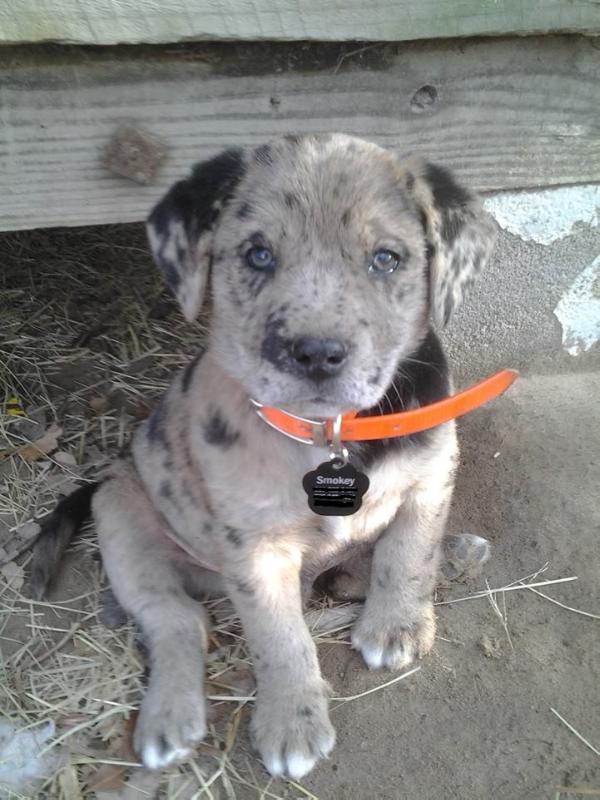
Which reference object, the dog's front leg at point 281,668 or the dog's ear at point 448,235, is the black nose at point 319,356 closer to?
the dog's ear at point 448,235

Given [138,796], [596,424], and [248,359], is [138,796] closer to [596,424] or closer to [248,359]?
[248,359]

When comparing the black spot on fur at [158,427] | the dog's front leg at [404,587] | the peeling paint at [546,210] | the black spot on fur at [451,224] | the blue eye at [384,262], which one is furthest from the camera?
the peeling paint at [546,210]

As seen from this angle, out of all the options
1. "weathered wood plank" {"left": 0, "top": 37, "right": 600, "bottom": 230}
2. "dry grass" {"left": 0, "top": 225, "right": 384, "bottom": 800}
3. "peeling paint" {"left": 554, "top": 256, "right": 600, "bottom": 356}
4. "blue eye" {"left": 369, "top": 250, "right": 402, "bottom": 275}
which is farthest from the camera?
"peeling paint" {"left": 554, "top": 256, "right": 600, "bottom": 356}

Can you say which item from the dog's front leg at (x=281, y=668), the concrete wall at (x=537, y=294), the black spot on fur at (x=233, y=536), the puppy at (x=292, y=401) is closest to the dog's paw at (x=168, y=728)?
the puppy at (x=292, y=401)

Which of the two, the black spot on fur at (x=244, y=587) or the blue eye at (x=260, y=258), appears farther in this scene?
the black spot on fur at (x=244, y=587)

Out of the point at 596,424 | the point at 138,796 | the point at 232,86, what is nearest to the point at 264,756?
the point at 138,796

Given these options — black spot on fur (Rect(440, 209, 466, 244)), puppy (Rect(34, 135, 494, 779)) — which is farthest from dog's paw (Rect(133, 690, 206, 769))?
black spot on fur (Rect(440, 209, 466, 244))

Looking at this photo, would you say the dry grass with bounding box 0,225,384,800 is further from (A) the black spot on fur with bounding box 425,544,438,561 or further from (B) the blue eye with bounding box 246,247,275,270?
(B) the blue eye with bounding box 246,247,275,270
